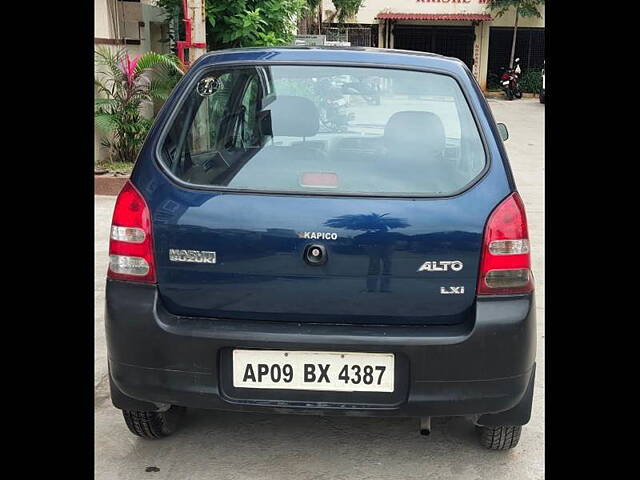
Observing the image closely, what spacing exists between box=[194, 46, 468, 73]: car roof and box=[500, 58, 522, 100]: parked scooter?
25337 mm

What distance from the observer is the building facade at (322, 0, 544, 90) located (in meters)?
28.6

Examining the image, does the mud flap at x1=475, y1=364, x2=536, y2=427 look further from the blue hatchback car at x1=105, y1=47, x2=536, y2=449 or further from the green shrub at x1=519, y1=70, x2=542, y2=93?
the green shrub at x1=519, y1=70, x2=542, y2=93

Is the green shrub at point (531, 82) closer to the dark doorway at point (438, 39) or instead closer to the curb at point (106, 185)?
the dark doorway at point (438, 39)

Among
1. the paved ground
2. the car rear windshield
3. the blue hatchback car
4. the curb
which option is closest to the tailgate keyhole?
the blue hatchback car

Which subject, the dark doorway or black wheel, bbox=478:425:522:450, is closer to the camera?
black wheel, bbox=478:425:522:450

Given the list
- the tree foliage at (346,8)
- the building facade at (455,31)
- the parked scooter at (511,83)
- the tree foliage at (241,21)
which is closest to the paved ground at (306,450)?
the tree foliage at (241,21)

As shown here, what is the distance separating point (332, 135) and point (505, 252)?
0.80 meters

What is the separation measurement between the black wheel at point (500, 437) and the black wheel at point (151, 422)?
1.30 m

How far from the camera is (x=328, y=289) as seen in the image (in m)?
2.40

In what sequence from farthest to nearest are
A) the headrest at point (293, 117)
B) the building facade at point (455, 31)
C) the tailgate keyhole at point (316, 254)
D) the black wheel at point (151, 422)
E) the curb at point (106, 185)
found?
the building facade at point (455, 31) < the curb at point (106, 185) < the black wheel at point (151, 422) < the headrest at point (293, 117) < the tailgate keyhole at point (316, 254)

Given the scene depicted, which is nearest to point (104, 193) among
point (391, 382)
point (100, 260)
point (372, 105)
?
point (100, 260)

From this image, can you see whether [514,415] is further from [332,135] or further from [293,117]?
[293,117]

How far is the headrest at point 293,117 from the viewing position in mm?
2742

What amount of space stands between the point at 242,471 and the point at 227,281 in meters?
0.83
